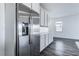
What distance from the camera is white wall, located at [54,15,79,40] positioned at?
8.05 metres

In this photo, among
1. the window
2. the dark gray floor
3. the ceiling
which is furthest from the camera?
the window

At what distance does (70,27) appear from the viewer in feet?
27.9

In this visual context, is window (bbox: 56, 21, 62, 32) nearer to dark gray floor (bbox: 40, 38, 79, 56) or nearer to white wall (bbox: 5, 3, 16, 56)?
dark gray floor (bbox: 40, 38, 79, 56)

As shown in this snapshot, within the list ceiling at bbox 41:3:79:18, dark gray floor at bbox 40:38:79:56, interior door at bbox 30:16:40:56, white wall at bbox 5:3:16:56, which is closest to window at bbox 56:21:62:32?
ceiling at bbox 41:3:79:18

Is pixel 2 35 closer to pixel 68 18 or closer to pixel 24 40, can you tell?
pixel 24 40

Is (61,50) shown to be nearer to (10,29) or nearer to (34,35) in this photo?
(34,35)

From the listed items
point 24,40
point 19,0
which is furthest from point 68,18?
point 19,0

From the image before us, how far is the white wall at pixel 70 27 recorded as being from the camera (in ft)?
26.4

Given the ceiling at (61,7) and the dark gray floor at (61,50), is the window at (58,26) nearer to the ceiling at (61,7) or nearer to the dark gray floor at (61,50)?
the ceiling at (61,7)

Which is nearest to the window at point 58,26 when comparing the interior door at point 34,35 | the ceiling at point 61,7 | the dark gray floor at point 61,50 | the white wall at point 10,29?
the ceiling at point 61,7

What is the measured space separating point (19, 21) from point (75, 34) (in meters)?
7.50

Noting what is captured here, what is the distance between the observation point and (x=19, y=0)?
814 millimetres

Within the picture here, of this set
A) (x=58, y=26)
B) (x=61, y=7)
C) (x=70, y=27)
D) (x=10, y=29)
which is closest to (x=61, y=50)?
(x=61, y=7)

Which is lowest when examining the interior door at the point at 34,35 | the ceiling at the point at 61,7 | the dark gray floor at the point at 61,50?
the dark gray floor at the point at 61,50
